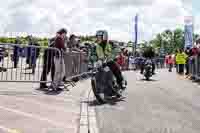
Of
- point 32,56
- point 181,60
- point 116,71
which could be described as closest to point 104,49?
point 116,71

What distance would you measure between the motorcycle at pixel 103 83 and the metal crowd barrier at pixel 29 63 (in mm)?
2269

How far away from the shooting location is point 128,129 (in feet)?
27.9

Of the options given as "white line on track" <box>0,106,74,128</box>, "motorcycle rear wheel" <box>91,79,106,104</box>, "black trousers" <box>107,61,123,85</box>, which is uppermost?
"black trousers" <box>107,61,123,85</box>

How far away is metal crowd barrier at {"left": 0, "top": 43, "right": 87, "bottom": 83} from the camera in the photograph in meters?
14.4

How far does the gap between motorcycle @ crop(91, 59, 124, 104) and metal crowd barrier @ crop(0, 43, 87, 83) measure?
2.27m

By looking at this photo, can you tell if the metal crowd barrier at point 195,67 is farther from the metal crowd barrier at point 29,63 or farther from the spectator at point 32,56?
the spectator at point 32,56

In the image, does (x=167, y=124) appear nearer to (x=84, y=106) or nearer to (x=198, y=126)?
(x=198, y=126)

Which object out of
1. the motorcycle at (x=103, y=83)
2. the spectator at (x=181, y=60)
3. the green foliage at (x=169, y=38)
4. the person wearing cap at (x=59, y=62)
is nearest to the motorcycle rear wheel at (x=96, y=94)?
the motorcycle at (x=103, y=83)

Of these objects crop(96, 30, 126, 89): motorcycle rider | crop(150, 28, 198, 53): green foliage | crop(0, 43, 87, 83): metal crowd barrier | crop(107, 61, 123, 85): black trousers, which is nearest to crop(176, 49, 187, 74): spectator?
crop(0, 43, 87, 83): metal crowd barrier

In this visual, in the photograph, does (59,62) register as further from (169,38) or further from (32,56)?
(169,38)

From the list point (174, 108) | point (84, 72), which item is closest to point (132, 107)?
point (174, 108)

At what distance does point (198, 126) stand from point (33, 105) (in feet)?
13.3

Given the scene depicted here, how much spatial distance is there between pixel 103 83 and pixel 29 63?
14.3 ft

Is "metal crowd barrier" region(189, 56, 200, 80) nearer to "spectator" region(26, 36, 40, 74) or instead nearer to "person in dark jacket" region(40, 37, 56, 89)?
"spectator" region(26, 36, 40, 74)
